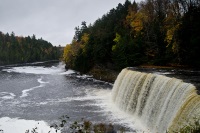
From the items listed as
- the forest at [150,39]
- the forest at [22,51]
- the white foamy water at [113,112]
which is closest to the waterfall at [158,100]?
the white foamy water at [113,112]

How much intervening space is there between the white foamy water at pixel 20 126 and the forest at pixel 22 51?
10685 cm

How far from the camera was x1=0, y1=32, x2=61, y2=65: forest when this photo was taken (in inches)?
5171

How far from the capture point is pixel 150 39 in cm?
4881

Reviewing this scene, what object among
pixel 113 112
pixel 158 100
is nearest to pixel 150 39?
pixel 113 112

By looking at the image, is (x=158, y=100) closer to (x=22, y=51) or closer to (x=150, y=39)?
(x=150, y=39)

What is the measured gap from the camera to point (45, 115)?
1093 inches

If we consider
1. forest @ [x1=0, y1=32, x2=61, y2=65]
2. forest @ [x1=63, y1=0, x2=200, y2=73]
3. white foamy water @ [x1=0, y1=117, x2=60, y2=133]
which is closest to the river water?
white foamy water @ [x1=0, y1=117, x2=60, y2=133]

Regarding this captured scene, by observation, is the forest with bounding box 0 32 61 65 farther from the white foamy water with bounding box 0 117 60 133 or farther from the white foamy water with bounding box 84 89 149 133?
the white foamy water with bounding box 0 117 60 133

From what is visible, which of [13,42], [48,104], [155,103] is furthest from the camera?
[13,42]

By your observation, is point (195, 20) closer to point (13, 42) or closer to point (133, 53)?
point (133, 53)

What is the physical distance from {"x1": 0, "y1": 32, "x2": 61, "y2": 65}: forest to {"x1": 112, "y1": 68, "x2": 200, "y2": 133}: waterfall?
349 feet

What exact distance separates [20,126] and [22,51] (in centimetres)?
12825

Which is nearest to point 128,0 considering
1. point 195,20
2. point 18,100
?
point 195,20

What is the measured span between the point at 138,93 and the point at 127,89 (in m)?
3.11
